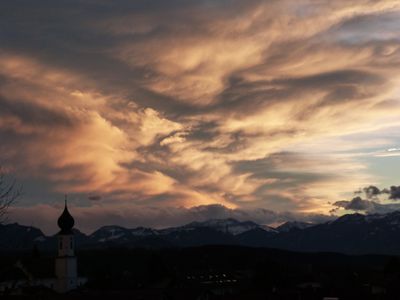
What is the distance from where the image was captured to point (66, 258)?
146125mm

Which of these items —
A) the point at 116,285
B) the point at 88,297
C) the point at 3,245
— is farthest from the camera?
the point at 116,285

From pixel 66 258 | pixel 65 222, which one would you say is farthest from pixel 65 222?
pixel 66 258

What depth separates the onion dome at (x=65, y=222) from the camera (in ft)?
483

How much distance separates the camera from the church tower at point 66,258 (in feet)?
474

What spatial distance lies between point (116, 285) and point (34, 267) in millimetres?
22523

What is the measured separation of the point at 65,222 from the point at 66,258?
738 centimetres

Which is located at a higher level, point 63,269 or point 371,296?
point 63,269

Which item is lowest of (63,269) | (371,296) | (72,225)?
(371,296)

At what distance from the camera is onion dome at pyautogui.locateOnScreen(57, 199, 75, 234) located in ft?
483

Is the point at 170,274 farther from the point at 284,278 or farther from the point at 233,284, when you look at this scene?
the point at 284,278

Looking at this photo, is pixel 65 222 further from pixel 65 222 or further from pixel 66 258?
pixel 66 258

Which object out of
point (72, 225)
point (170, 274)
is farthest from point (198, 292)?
point (72, 225)

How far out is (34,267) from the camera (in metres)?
146

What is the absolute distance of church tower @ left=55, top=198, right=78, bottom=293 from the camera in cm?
14450
